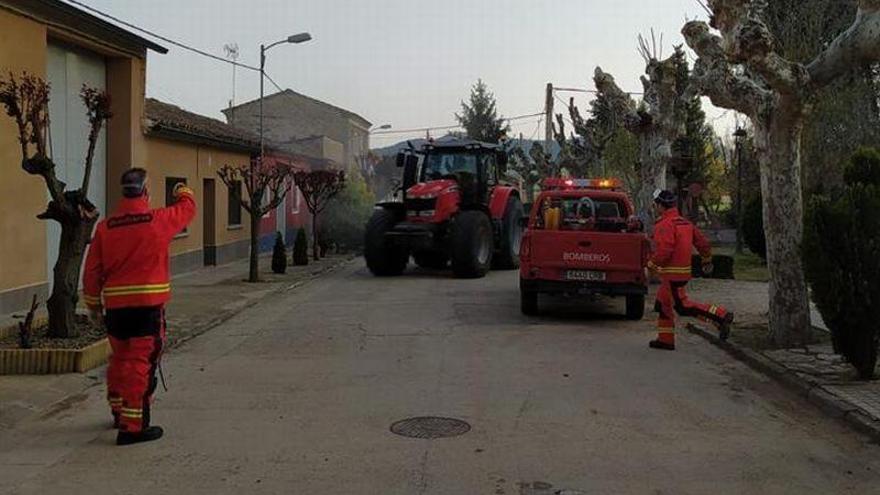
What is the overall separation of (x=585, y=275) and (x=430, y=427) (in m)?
5.93

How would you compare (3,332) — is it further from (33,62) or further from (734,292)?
(734,292)

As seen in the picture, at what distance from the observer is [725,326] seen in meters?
10.4

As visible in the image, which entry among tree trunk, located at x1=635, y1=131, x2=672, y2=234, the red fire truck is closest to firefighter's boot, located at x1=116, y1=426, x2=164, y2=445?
the red fire truck

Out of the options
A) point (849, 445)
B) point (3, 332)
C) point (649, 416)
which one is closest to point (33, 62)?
point (3, 332)

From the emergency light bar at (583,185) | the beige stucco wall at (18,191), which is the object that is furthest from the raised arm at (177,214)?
the emergency light bar at (583,185)

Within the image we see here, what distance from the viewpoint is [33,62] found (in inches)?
500

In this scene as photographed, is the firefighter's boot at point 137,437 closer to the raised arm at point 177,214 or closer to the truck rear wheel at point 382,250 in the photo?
the raised arm at point 177,214

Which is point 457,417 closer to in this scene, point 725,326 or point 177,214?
point 177,214

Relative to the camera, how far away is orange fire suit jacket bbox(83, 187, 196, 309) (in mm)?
6289

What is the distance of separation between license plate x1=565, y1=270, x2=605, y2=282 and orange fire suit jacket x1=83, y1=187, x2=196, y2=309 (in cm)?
677

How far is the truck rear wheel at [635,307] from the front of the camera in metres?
12.4

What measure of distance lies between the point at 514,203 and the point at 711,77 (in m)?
11.0

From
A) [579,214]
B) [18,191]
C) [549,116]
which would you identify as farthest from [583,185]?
[549,116]

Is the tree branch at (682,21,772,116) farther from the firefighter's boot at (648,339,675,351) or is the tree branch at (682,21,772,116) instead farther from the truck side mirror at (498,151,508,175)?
the truck side mirror at (498,151,508,175)
